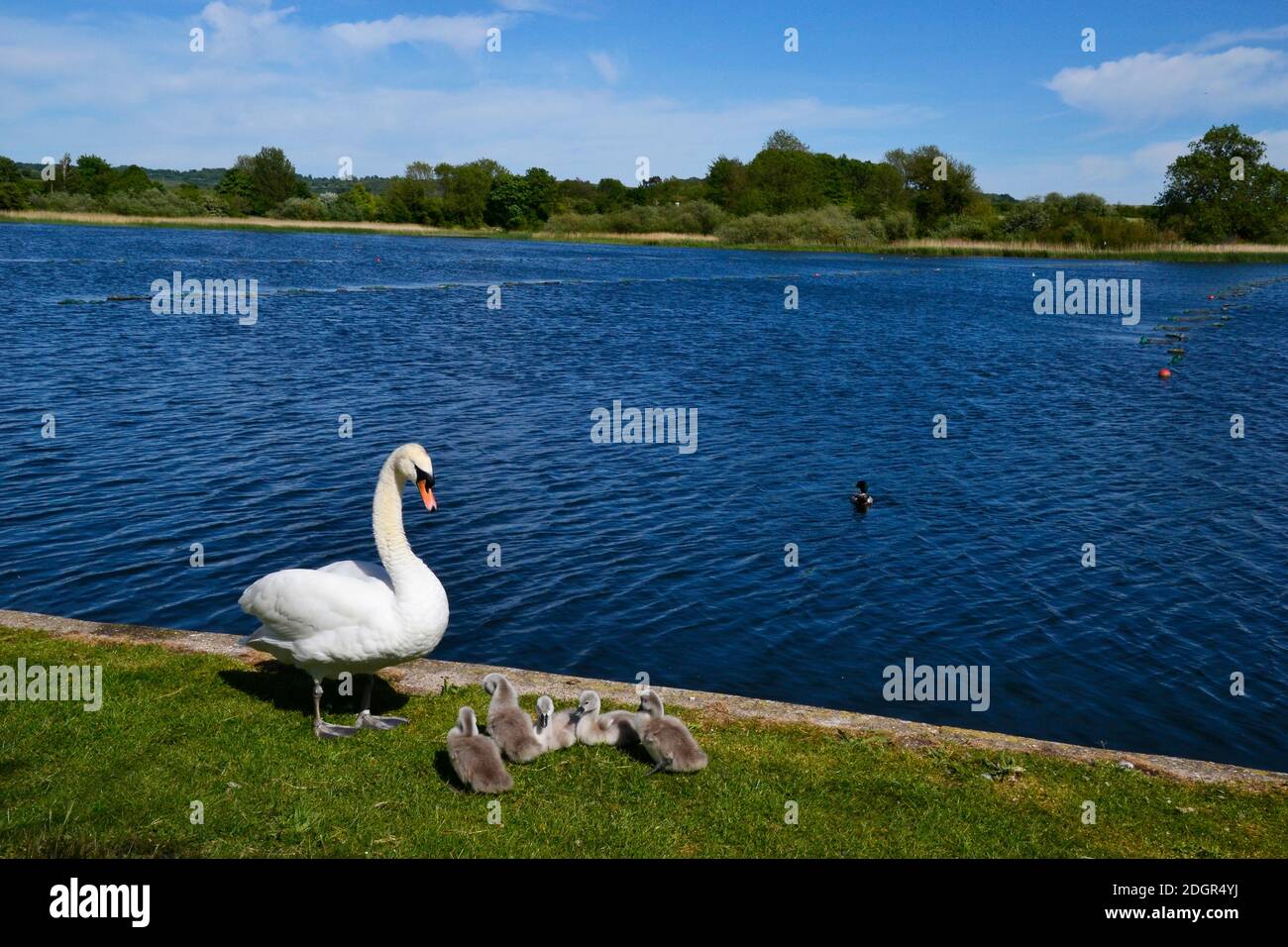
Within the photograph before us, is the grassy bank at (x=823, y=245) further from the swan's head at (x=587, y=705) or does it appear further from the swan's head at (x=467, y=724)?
the swan's head at (x=467, y=724)

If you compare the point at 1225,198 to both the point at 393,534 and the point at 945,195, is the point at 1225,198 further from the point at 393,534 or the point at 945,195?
the point at 393,534

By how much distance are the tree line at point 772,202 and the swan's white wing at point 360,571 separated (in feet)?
408

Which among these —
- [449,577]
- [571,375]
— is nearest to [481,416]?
[571,375]

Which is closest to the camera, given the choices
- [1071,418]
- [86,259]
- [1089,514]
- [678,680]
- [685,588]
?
[678,680]

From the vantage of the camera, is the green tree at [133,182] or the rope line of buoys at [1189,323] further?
the green tree at [133,182]

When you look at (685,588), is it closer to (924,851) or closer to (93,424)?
(924,851)

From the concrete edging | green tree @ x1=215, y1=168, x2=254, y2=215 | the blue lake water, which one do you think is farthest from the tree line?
the concrete edging

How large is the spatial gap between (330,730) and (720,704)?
162 inches

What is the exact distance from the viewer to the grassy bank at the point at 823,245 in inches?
5054

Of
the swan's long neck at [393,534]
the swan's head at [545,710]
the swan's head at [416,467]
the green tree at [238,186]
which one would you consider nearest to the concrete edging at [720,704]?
the swan's head at [545,710]

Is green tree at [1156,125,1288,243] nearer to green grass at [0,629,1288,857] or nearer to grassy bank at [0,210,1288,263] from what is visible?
grassy bank at [0,210,1288,263]

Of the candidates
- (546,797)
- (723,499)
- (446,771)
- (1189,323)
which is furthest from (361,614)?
(1189,323)

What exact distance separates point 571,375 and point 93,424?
55.7 ft

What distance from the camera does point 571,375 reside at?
38.3m
